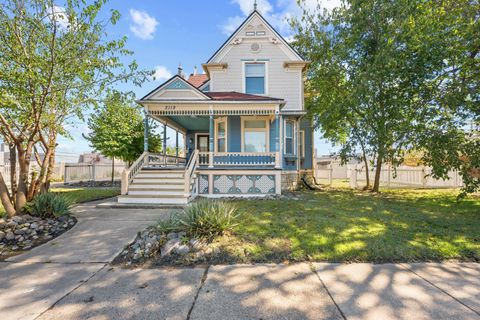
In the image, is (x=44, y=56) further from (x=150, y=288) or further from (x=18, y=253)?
(x=150, y=288)

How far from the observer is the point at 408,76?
28.2 feet

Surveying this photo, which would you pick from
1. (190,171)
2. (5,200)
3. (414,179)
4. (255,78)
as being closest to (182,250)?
(5,200)

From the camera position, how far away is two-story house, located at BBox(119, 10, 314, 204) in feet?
31.0

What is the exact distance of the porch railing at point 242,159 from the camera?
32.6ft

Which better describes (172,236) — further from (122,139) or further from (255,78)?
(122,139)

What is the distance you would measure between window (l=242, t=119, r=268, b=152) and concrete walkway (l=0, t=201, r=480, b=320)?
8.46 metres

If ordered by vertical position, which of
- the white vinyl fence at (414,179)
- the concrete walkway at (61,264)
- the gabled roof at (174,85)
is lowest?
the concrete walkway at (61,264)

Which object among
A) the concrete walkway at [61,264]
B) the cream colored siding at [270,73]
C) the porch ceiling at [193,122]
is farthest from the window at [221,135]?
the concrete walkway at [61,264]

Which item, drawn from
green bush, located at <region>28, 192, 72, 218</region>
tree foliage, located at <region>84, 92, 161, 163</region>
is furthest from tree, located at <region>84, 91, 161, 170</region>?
green bush, located at <region>28, 192, 72, 218</region>

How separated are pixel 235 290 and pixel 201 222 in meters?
1.66

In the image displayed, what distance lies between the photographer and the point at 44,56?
553 cm

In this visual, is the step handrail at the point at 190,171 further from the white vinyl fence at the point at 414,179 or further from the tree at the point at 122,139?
the white vinyl fence at the point at 414,179

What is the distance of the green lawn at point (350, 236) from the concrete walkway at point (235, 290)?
0.31 meters

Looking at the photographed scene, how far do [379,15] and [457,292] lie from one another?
10716 mm
